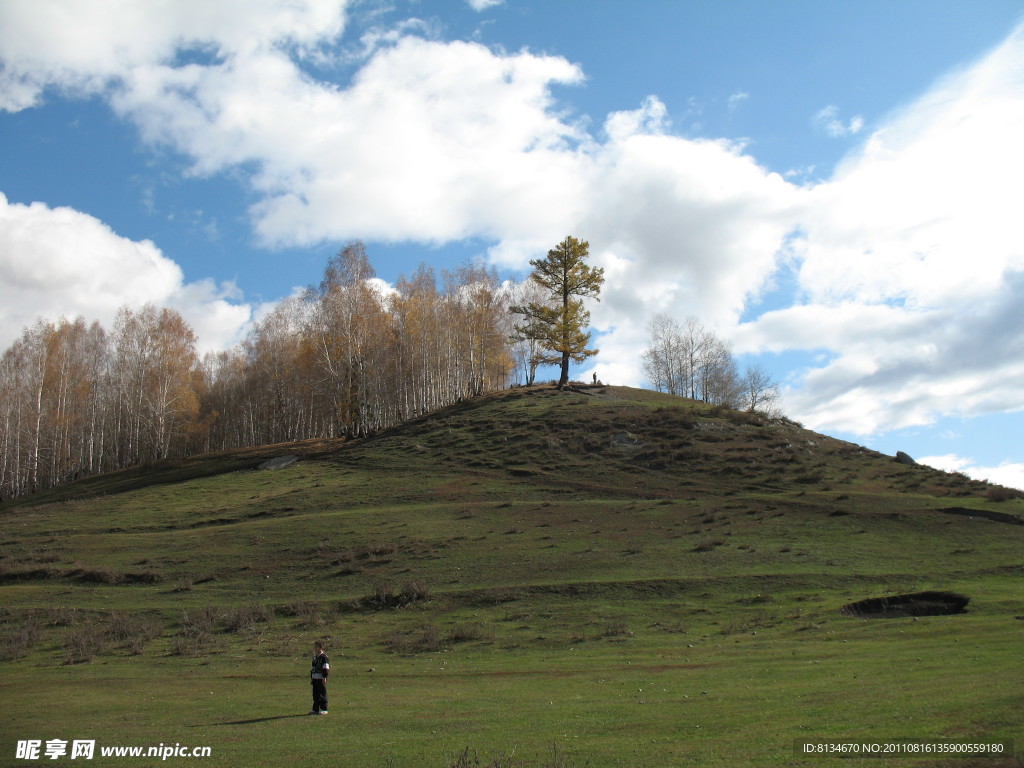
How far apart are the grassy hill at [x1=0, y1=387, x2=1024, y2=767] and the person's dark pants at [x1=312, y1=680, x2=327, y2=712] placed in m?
0.67

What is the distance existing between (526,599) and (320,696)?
16663 millimetres

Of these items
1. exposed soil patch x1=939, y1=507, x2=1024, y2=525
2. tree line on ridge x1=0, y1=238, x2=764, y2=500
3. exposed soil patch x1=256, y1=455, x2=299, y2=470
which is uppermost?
tree line on ridge x1=0, y1=238, x2=764, y2=500

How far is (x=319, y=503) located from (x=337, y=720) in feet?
128

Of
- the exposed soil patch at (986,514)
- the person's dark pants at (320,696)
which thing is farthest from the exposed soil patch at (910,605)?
the person's dark pants at (320,696)

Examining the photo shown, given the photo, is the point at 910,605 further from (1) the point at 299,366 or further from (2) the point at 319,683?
(1) the point at 299,366

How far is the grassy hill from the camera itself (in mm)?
15078

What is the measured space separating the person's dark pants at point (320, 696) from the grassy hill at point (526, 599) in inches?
26.4

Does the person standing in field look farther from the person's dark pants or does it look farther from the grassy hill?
the grassy hill

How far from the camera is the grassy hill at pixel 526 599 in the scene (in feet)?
49.5

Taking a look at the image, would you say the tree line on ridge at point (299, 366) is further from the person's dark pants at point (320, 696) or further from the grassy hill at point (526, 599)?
the person's dark pants at point (320, 696)

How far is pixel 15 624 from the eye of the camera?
32.2 metres

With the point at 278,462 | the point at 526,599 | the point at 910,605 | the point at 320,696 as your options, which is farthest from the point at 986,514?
the point at 278,462

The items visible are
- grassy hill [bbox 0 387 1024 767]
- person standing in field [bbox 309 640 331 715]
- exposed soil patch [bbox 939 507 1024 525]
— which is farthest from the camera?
exposed soil patch [bbox 939 507 1024 525]

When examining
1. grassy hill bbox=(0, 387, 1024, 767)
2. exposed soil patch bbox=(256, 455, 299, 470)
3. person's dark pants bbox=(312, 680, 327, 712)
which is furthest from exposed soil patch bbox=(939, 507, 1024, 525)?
exposed soil patch bbox=(256, 455, 299, 470)
